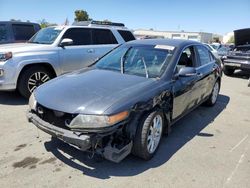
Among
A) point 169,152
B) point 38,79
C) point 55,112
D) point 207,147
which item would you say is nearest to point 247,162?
point 207,147

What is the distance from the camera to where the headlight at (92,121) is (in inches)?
121

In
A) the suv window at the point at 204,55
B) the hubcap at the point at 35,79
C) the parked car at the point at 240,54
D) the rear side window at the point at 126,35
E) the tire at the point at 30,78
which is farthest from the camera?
the parked car at the point at 240,54

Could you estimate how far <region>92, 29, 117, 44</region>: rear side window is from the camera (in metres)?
7.85

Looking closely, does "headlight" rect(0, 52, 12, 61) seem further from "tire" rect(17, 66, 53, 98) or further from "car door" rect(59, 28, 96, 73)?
"car door" rect(59, 28, 96, 73)

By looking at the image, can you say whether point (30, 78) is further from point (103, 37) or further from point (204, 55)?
point (204, 55)

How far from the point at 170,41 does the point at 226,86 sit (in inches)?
217

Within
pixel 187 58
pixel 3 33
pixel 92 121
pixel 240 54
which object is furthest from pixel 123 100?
pixel 240 54

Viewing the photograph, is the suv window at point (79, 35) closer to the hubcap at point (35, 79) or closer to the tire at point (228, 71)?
the hubcap at point (35, 79)

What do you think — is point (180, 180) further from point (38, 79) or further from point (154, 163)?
point (38, 79)

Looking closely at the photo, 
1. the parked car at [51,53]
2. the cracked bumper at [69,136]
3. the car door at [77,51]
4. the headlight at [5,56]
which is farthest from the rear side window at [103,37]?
the cracked bumper at [69,136]

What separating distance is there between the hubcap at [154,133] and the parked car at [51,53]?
3.70 metres

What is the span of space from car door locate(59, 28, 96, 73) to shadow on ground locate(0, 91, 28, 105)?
4.09 ft

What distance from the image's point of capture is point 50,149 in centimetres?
397

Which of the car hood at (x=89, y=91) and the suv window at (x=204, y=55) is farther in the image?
the suv window at (x=204, y=55)
